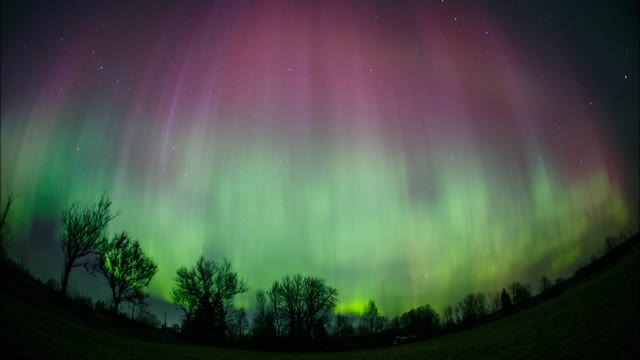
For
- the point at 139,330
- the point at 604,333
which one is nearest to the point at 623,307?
the point at 604,333

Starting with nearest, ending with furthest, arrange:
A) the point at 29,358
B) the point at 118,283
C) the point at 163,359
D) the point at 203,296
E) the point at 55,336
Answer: the point at 29,358
the point at 55,336
the point at 163,359
the point at 118,283
the point at 203,296

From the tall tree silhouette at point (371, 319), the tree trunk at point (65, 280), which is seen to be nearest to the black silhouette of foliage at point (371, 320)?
the tall tree silhouette at point (371, 319)

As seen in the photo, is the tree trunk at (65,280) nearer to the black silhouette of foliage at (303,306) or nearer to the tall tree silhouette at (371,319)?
the black silhouette of foliage at (303,306)

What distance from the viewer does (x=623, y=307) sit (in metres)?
20.5

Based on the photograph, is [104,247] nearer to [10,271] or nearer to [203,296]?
[10,271]

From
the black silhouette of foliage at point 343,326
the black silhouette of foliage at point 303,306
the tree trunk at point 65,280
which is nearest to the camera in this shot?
the tree trunk at point 65,280

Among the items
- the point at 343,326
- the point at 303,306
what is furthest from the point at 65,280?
the point at 343,326

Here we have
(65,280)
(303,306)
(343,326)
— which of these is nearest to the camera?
(65,280)

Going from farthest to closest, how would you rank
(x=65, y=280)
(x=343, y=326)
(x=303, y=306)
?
(x=343, y=326)
(x=303, y=306)
(x=65, y=280)

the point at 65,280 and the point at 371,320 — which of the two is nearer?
the point at 65,280

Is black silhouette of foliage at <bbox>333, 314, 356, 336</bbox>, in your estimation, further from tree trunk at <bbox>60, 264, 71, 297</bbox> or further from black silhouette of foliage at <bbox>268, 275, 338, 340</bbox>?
tree trunk at <bbox>60, 264, 71, 297</bbox>

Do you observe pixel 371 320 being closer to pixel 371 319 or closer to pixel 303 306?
pixel 371 319

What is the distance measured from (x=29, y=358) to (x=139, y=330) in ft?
154

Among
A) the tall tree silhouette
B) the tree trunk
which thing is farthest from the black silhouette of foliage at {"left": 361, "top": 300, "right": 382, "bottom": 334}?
the tree trunk
